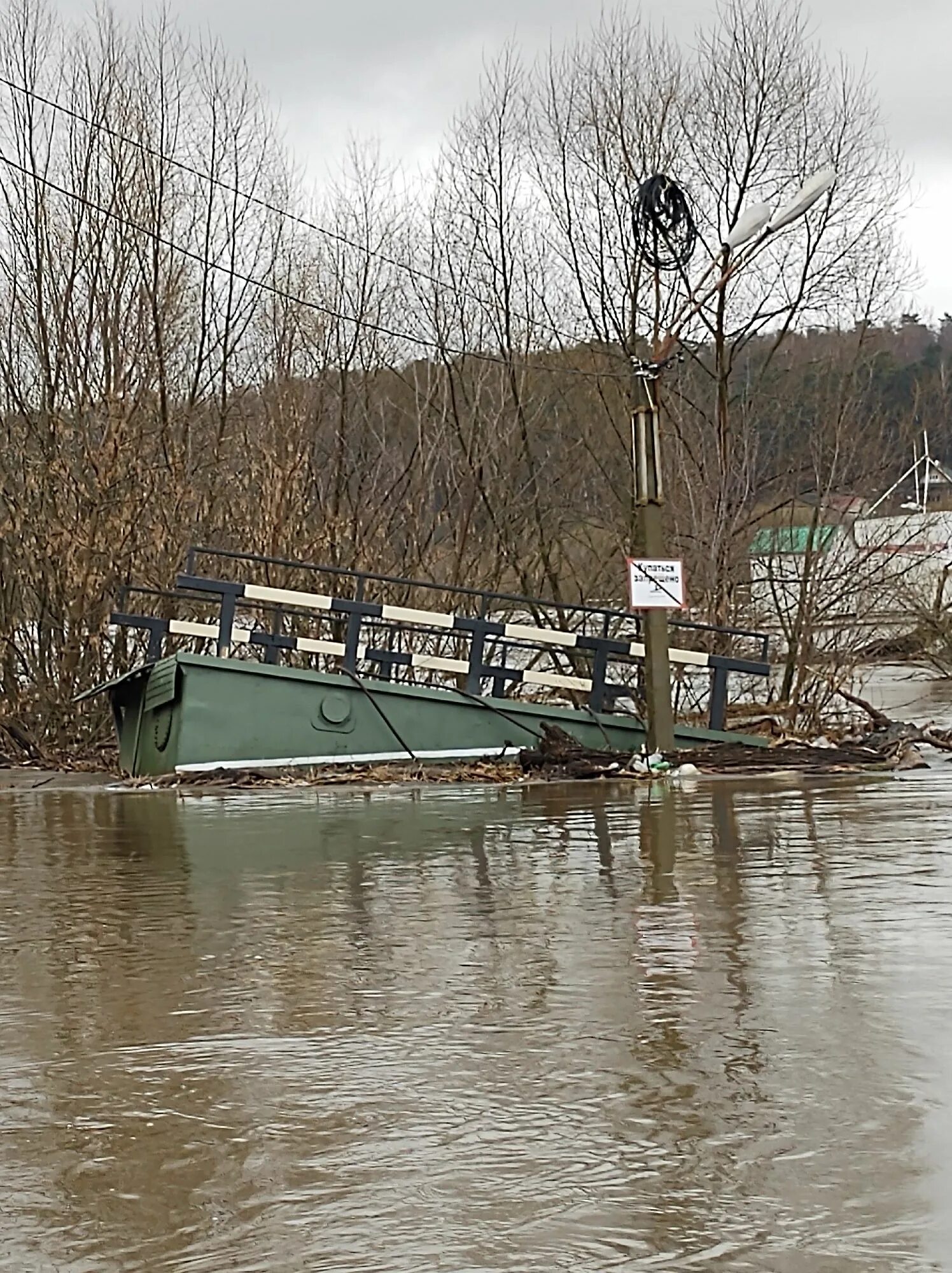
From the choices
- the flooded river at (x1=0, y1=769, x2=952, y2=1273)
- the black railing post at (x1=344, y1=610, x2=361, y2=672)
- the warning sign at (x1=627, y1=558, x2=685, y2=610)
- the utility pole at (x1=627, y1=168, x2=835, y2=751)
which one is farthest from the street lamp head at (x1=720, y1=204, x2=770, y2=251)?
the flooded river at (x1=0, y1=769, x2=952, y2=1273)

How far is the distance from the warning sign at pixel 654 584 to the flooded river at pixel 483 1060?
16.8 ft

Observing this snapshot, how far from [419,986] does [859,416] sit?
1905 centimetres

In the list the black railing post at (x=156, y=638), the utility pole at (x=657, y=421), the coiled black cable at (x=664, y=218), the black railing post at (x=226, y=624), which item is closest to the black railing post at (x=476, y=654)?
the utility pole at (x=657, y=421)

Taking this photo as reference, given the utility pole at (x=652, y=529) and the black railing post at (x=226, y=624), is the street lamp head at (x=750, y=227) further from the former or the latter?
the black railing post at (x=226, y=624)

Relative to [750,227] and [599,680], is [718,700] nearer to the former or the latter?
[599,680]

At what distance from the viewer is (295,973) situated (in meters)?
7.09

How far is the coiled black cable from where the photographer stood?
1648 cm

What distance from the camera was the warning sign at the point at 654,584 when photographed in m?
15.7

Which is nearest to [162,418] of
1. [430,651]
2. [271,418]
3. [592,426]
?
[271,418]

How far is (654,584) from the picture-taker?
15742 mm

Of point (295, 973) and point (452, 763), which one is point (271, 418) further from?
point (295, 973)

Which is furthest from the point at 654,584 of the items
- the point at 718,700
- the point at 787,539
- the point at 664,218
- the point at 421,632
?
the point at 787,539

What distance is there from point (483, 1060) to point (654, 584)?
10.4m

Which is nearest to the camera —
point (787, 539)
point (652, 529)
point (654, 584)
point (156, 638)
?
point (654, 584)
